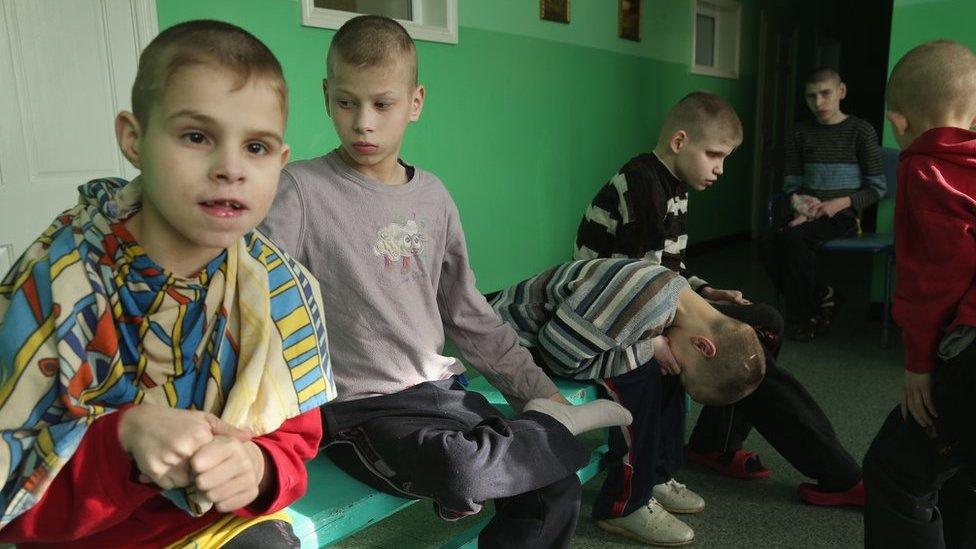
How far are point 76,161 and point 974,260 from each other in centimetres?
245

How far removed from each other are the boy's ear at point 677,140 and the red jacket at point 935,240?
3.20 ft

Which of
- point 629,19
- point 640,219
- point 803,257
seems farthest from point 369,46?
point 629,19

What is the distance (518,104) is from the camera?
4.16 m

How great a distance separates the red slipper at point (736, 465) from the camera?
2.18 meters

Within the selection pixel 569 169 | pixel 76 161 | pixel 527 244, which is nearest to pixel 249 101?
pixel 76 161

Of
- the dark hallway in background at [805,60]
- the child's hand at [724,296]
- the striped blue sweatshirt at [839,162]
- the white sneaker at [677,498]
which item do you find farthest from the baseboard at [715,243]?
the white sneaker at [677,498]

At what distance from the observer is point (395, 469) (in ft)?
3.99

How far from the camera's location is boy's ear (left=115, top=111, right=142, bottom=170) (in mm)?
865

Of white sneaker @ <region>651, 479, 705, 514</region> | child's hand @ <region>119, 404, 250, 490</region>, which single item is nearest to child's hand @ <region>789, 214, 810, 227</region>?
white sneaker @ <region>651, 479, 705, 514</region>

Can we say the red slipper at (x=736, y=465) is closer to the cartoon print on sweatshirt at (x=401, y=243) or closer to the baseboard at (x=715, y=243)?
the cartoon print on sweatshirt at (x=401, y=243)

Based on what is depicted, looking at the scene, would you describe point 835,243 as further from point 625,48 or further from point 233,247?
point 233,247

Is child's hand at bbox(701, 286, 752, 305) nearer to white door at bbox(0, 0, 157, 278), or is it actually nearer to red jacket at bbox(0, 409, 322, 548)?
red jacket at bbox(0, 409, 322, 548)

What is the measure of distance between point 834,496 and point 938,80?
1.18 m

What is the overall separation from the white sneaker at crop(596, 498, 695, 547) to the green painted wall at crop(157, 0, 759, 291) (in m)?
1.99
